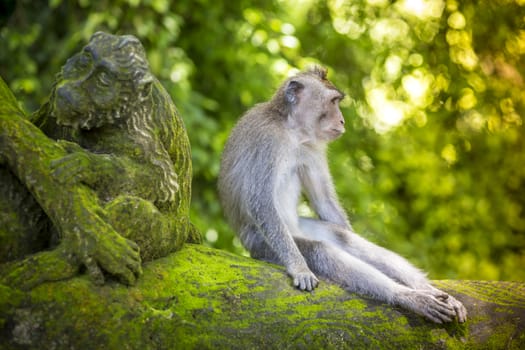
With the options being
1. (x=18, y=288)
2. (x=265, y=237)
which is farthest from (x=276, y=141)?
(x=18, y=288)

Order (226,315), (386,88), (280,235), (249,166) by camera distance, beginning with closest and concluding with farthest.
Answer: (226,315) < (280,235) < (249,166) < (386,88)

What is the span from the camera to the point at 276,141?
17.1 feet

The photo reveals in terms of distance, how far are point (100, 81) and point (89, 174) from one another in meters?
0.53

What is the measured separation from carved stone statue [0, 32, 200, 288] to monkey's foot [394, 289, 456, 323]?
170 centimetres

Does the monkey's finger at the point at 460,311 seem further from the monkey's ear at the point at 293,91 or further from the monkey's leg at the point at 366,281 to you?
the monkey's ear at the point at 293,91

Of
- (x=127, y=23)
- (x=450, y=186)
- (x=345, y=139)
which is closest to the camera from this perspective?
(x=127, y=23)

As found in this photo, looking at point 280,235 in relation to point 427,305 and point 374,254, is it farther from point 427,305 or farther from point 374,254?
point 427,305

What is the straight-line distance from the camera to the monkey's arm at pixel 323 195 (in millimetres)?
5727

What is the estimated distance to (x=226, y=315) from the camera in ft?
12.7

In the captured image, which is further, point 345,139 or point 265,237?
point 345,139

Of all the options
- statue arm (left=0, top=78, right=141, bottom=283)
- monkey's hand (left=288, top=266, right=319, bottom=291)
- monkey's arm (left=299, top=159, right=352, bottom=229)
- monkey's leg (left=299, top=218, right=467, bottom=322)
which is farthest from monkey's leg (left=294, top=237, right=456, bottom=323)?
statue arm (left=0, top=78, right=141, bottom=283)

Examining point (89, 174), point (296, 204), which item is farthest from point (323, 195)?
point (89, 174)

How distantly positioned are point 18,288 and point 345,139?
286 inches

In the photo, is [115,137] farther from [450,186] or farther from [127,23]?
[450,186]
